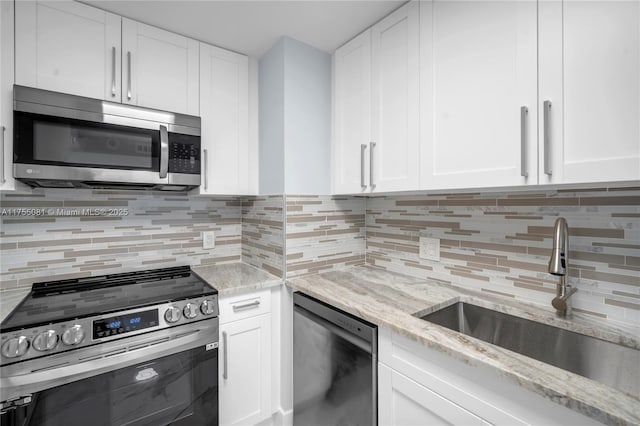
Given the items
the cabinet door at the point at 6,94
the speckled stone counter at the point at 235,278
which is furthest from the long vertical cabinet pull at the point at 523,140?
the cabinet door at the point at 6,94

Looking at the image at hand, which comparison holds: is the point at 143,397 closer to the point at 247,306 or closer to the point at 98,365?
the point at 98,365

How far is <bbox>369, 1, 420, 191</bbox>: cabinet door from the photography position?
1365 millimetres

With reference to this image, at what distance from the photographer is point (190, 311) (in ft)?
4.43

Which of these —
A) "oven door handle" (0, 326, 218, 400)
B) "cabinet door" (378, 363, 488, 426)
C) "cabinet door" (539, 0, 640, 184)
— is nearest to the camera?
"cabinet door" (539, 0, 640, 184)

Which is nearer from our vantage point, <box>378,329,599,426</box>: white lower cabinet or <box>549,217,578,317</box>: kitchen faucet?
<box>378,329,599,426</box>: white lower cabinet

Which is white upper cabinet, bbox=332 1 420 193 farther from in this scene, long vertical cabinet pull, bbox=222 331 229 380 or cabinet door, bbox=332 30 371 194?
long vertical cabinet pull, bbox=222 331 229 380

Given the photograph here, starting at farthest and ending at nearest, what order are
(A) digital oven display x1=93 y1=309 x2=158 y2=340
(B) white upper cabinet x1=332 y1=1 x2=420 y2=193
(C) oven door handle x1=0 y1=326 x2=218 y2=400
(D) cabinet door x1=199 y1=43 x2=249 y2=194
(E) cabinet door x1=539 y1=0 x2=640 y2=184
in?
(D) cabinet door x1=199 y1=43 x2=249 y2=194 → (B) white upper cabinet x1=332 y1=1 x2=420 y2=193 → (A) digital oven display x1=93 y1=309 x2=158 y2=340 → (C) oven door handle x1=0 y1=326 x2=218 y2=400 → (E) cabinet door x1=539 y1=0 x2=640 y2=184

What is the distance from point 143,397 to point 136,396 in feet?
0.09

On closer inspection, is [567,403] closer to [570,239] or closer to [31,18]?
[570,239]

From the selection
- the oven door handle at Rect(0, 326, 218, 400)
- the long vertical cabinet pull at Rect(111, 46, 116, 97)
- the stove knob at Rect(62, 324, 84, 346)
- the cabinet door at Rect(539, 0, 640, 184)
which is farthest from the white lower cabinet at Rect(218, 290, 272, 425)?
the cabinet door at Rect(539, 0, 640, 184)

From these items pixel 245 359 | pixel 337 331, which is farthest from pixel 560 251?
pixel 245 359

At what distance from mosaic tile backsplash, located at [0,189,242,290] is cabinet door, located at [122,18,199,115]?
558 mm

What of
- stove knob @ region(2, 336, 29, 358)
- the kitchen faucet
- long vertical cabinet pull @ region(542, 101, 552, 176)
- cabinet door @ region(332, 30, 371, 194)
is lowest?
stove knob @ region(2, 336, 29, 358)

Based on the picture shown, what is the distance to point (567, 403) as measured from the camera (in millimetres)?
687
